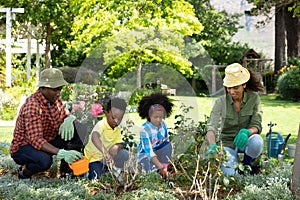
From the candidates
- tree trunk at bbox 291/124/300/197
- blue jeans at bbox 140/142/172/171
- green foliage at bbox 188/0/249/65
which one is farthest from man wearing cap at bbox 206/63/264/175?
green foliage at bbox 188/0/249/65

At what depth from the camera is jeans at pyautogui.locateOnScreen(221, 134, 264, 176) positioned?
3.67 m

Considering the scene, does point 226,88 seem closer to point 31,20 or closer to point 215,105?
point 215,105

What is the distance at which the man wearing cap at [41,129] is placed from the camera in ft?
11.7

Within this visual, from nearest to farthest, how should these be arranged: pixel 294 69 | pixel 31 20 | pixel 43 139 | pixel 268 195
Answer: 1. pixel 268 195
2. pixel 43 139
3. pixel 31 20
4. pixel 294 69

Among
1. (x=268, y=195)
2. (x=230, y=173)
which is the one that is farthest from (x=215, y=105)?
(x=268, y=195)

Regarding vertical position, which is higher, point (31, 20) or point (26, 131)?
point (31, 20)

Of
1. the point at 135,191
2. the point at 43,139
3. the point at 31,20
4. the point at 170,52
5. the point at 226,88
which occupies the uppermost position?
the point at 31,20

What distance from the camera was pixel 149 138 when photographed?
12.4ft

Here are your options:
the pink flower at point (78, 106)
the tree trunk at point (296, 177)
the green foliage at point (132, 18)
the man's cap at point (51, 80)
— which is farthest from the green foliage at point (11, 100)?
the tree trunk at point (296, 177)

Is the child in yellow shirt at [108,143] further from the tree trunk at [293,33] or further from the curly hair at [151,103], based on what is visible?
the tree trunk at [293,33]

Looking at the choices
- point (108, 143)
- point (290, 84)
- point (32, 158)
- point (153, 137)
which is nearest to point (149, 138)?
point (153, 137)

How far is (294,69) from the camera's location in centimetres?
1343

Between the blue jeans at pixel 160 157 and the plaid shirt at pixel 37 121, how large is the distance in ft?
2.44

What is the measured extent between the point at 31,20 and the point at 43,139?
939 centimetres
